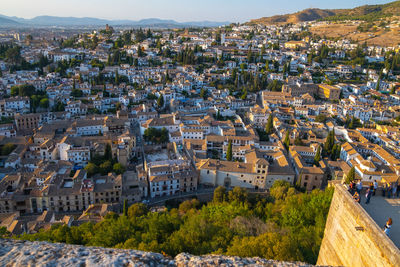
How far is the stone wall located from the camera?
3614 millimetres

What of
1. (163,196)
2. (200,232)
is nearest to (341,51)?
(163,196)

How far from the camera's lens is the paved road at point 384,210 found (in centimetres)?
430

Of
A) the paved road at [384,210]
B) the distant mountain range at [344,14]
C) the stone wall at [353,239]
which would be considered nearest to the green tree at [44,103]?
the stone wall at [353,239]

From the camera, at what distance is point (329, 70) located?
139 ft

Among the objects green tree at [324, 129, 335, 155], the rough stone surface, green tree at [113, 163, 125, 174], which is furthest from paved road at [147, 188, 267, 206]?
the rough stone surface

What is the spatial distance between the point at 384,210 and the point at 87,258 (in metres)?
4.53

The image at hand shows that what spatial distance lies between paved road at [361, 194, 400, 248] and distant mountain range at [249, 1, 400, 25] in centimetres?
7997

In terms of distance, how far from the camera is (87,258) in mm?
3471

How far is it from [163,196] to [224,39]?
1755 inches

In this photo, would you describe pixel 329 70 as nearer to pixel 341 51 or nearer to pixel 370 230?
pixel 341 51

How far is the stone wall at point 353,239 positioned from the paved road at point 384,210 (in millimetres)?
516

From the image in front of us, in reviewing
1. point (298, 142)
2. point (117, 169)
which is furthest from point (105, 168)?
point (298, 142)

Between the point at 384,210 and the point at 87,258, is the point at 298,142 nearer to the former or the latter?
the point at 384,210

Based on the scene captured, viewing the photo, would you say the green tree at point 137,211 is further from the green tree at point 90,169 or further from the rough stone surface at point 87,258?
the rough stone surface at point 87,258
